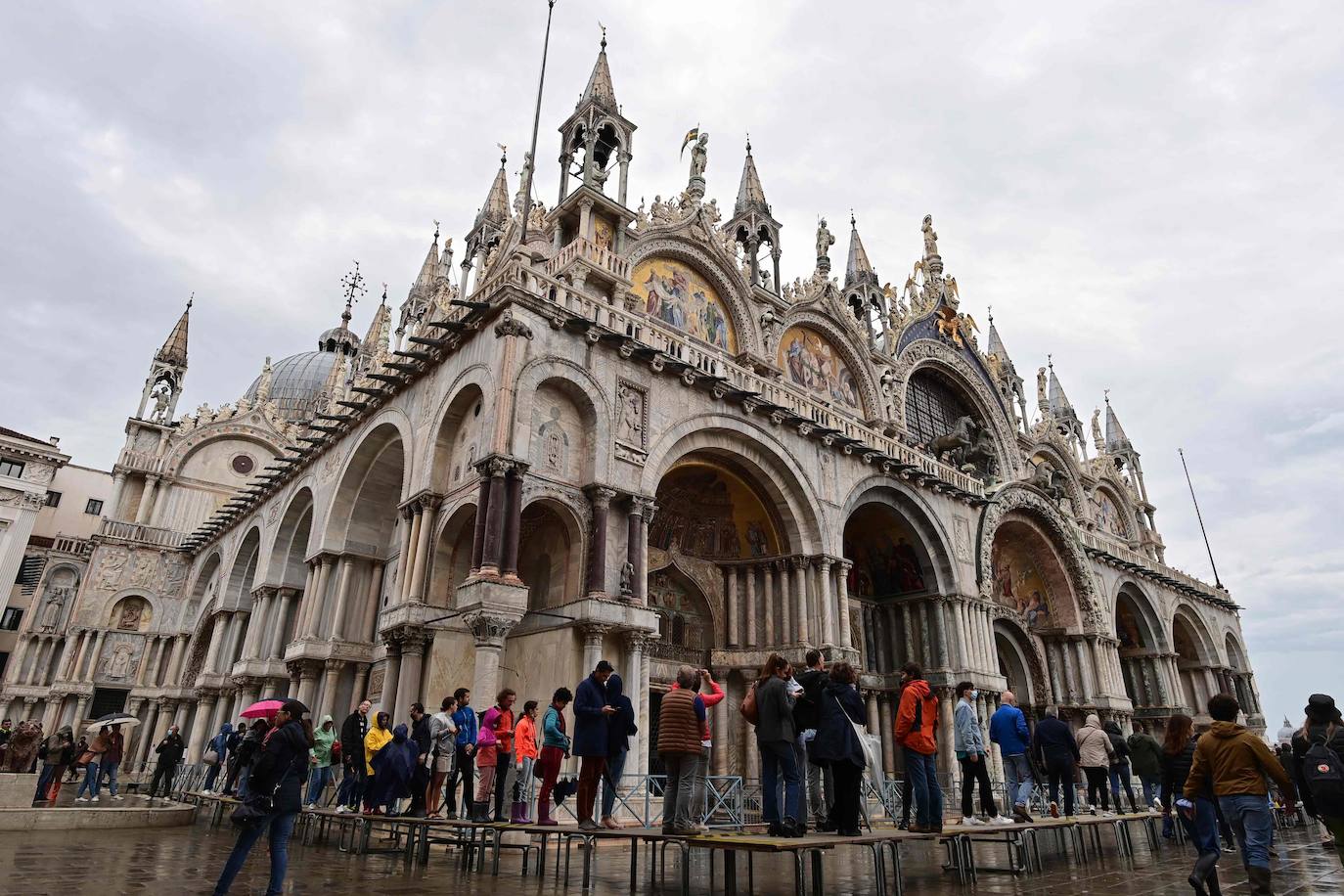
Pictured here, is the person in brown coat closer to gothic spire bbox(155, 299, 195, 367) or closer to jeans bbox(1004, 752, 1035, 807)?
jeans bbox(1004, 752, 1035, 807)

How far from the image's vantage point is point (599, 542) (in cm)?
1425

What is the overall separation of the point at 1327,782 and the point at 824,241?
25513 mm

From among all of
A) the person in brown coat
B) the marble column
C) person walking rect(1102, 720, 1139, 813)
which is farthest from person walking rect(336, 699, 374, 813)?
person walking rect(1102, 720, 1139, 813)

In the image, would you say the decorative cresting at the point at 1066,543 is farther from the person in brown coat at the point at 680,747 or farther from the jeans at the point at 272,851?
the jeans at the point at 272,851

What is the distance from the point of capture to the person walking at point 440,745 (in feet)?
32.0

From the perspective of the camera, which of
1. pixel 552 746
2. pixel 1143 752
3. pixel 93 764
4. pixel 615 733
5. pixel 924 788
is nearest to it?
pixel 924 788

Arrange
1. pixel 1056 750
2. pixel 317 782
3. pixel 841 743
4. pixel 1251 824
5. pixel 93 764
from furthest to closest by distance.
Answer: pixel 93 764 → pixel 317 782 → pixel 1056 750 → pixel 841 743 → pixel 1251 824

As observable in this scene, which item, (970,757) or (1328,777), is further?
(970,757)

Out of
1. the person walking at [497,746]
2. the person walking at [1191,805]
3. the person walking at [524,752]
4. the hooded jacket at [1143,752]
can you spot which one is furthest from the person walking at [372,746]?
the hooded jacket at [1143,752]

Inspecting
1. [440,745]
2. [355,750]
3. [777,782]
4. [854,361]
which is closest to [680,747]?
[777,782]

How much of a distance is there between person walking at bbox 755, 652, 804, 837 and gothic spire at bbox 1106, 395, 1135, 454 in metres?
42.2

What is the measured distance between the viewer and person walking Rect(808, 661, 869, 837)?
7059 millimetres

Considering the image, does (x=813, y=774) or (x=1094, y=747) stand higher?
(x=1094, y=747)

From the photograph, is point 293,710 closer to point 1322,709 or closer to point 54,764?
point 1322,709
